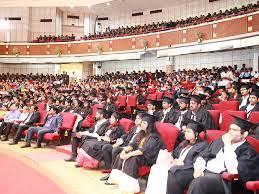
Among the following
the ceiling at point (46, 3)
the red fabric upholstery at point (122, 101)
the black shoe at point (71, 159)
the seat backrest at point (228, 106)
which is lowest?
the black shoe at point (71, 159)

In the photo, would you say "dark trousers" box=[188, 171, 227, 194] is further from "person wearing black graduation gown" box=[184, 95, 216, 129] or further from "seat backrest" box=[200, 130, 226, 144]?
"person wearing black graduation gown" box=[184, 95, 216, 129]

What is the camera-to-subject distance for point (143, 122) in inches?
204

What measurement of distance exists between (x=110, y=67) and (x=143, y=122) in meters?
18.8

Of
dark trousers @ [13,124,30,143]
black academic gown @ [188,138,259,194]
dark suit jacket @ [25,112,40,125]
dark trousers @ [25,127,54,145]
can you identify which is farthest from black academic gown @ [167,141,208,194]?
dark suit jacket @ [25,112,40,125]

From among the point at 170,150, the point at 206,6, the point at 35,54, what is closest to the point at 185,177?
the point at 170,150

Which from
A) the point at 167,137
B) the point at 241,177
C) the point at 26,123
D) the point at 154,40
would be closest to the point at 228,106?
the point at 167,137

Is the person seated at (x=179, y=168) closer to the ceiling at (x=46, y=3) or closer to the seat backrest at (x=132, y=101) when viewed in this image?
the seat backrest at (x=132, y=101)

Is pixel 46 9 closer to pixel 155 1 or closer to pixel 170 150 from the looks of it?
pixel 155 1

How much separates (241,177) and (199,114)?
262 centimetres

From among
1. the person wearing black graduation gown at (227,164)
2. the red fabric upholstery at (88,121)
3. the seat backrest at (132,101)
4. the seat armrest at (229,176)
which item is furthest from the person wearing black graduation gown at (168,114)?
the seat backrest at (132,101)

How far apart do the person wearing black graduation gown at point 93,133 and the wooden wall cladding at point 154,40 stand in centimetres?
849

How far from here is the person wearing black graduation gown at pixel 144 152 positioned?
495cm

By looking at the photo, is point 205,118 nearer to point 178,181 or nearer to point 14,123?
point 178,181

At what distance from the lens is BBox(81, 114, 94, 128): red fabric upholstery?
842 cm
